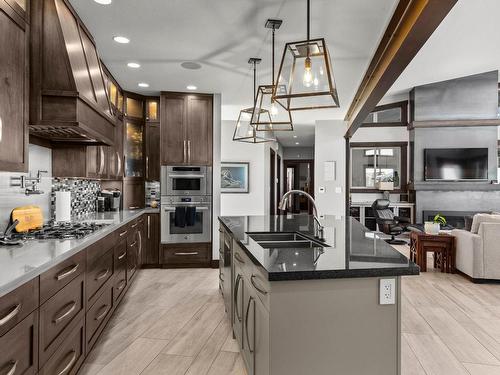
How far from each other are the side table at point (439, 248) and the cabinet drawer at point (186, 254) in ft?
10.3

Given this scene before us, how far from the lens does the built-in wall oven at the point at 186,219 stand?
18.1 feet

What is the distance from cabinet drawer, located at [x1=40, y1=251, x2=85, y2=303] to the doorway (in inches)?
519

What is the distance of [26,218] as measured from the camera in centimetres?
278

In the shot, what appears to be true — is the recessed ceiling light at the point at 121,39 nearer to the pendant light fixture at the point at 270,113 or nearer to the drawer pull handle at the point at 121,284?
the pendant light fixture at the point at 270,113

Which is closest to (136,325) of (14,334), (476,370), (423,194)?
(14,334)

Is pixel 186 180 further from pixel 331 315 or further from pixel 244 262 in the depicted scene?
pixel 331 315

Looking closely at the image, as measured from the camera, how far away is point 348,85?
532 centimetres

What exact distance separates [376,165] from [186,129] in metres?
5.38

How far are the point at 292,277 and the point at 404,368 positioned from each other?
153 cm

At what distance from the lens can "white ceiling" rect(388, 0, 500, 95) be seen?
4.67 m

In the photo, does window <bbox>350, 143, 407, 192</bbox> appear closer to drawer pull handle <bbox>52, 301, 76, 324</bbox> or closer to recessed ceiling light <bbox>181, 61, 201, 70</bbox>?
recessed ceiling light <bbox>181, 61, 201, 70</bbox>

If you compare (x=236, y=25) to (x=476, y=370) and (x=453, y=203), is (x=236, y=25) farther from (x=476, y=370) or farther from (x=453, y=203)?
(x=453, y=203)

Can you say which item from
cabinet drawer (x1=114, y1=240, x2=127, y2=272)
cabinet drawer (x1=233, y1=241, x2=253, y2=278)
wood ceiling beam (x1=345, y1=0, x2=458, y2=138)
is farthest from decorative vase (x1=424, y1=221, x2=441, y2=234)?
cabinet drawer (x1=114, y1=240, x2=127, y2=272)

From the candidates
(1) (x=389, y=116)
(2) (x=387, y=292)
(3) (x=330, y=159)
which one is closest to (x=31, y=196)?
(2) (x=387, y=292)
